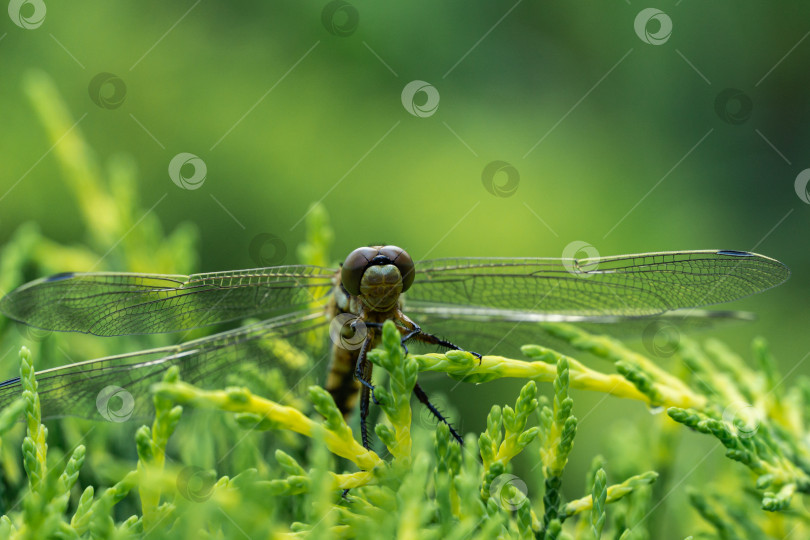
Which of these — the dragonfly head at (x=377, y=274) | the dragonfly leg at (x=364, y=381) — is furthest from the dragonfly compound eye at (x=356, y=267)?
the dragonfly leg at (x=364, y=381)

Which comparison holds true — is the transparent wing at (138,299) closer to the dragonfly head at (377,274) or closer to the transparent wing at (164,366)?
the transparent wing at (164,366)

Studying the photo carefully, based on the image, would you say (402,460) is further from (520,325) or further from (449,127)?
(449,127)

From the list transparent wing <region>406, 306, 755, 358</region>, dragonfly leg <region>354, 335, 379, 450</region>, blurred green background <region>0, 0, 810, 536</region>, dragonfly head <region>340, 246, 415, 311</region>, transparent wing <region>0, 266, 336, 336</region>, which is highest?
blurred green background <region>0, 0, 810, 536</region>

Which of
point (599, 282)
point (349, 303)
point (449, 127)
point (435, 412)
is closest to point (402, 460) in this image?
point (435, 412)

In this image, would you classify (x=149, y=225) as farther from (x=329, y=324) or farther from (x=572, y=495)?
(x=572, y=495)

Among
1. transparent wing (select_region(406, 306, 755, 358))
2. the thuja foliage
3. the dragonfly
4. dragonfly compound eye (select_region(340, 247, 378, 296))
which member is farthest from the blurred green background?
dragonfly compound eye (select_region(340, 247, 378, 296))

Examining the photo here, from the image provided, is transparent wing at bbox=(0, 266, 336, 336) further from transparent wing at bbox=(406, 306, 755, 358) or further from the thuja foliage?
transparent wing at bbox=(406, 306, 755, 358)
